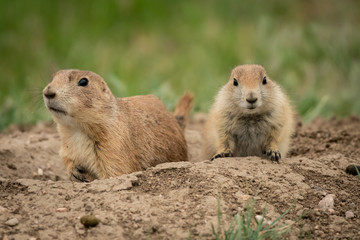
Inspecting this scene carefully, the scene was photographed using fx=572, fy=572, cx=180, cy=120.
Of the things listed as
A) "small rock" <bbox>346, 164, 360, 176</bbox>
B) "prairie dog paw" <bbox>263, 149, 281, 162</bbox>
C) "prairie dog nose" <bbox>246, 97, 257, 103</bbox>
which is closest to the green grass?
"prairie dog paw" <bbox>263, 149, 281, 162</bbox>

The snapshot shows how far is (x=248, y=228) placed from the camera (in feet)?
11.7

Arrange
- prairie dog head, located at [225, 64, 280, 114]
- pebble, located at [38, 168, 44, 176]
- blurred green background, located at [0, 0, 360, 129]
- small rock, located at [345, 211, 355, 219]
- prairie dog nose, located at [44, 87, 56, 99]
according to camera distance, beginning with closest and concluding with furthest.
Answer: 1. small rock, located at [345, 211, 355, 219]
2. prairie dog nose, located at [44, 87, 56, 99]
3. prairie dog head, located at [225, 64, 280, 114]
4. pebble, located at [38, 168, 44, 176]
5. blurred green background, located at [0, 0, 360, 129]

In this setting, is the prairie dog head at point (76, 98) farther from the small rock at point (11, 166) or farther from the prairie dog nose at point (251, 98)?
the prairie dog nose at point (251, 98)

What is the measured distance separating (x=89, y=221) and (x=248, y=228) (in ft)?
3.42

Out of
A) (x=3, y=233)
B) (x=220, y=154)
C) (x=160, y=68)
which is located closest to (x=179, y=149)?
(x=220, y=154)

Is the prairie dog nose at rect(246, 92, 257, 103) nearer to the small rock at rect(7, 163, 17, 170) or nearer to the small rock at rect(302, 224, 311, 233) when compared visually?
the small rock at rect(302, 224, 311, 233)

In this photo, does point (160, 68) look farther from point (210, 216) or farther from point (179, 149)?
point (210, 216)

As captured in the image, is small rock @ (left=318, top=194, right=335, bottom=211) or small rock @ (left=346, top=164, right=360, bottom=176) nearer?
small rock @ (left=318, top=194, right=335, bottom=211)

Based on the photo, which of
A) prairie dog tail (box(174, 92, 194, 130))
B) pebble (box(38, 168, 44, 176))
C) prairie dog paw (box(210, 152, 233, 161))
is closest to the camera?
prairie dog paw (box(210, 152, 233, 161))

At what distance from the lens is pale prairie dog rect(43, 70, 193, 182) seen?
476 centimetres

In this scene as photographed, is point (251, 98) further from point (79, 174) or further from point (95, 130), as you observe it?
point (79, 174)

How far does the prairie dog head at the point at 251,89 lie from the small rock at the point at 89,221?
1904 mm

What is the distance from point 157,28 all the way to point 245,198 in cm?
827

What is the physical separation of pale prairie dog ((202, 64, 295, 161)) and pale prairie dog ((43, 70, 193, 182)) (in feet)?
2.07
